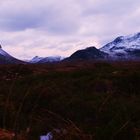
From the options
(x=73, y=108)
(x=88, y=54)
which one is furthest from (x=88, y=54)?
(x=73, y=108)

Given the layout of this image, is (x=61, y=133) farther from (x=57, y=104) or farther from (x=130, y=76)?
(x=130, y=76)

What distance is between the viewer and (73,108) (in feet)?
46.9

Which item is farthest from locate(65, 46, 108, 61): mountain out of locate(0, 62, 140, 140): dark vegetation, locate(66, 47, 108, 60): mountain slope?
locate(0, 62, 140, 140): dark vegetation

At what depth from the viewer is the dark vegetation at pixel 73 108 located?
12.8 ft

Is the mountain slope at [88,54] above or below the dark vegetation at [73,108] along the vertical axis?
above

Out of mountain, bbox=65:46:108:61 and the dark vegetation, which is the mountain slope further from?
the dark vegetation

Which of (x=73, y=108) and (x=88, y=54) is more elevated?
(x=88, y=54)

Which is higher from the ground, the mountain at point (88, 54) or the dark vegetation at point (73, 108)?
the mountain at point (88, 54)

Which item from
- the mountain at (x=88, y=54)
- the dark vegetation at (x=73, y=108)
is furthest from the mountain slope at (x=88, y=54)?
the dark vegetation at (x=73, y=108)

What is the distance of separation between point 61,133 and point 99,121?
112 cm

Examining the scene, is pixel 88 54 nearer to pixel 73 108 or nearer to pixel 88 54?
pixel 88 54

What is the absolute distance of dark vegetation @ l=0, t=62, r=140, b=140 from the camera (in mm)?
3896

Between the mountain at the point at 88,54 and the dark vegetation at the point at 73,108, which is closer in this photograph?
the dark vegetation at the point at 73,108

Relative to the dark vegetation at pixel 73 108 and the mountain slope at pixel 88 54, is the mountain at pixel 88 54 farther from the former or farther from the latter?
the dark vegetation at pixel 73 108
